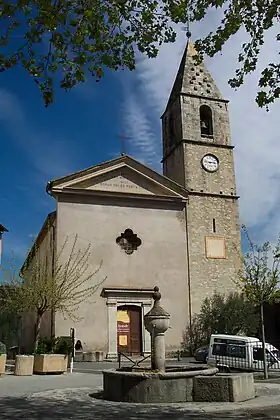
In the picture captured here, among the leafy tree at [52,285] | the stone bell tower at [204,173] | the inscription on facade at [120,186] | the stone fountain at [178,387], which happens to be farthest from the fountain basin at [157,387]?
the inscription on facade at [120,186]

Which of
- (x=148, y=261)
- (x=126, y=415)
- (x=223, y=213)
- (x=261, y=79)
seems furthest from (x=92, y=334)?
(x=261, y=79)

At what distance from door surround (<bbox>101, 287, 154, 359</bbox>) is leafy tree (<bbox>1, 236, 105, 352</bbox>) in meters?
0.94

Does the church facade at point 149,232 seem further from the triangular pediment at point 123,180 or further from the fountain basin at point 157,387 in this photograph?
the fountain basin at point 157,387

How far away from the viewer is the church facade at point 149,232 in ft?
87.9

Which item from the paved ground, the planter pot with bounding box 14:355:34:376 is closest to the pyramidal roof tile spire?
the planter pot with bounding box 14:355:34:376

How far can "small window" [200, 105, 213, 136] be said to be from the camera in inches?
1304

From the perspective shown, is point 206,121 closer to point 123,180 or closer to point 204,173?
point 204,173

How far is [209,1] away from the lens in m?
7.37

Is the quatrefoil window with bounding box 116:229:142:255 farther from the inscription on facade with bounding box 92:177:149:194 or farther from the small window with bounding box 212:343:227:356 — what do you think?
the small window with bounding box 212:343:227:356

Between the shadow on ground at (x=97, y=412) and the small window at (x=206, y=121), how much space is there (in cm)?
2561

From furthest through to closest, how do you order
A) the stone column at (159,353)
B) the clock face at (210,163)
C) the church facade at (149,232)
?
the clock face at (210,163)
the church facade at (149,232)
the stone column at (159,353)

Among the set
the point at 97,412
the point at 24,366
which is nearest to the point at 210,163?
the point at 24,366

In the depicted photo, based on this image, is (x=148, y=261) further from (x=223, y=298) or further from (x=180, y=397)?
(x=180, y=397)

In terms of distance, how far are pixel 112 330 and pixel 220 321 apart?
6.27 metres
